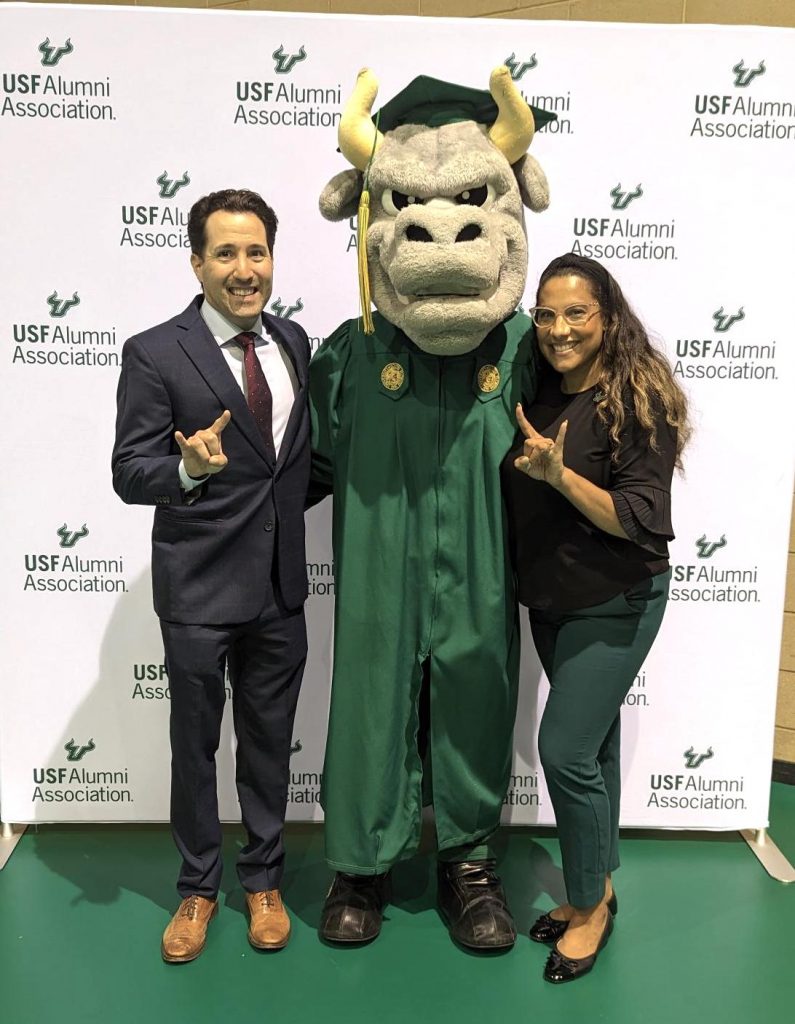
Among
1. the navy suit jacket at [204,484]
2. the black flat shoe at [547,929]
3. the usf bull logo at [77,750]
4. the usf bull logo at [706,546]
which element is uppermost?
the navy suit jacket at [204,484]

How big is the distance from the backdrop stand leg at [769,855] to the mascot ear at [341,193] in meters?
2.38

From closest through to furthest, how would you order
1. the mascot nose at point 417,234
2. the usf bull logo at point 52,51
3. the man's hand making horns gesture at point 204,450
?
the man's hand making horns gesture at point 204,450 < the mascot nose at point 417,234 < the usf bull logo at point 52,51

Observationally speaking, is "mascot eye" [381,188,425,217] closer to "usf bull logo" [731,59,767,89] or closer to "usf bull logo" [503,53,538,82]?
"usf bull logo" [503,53,538,82]

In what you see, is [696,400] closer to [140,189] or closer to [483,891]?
[483,891]

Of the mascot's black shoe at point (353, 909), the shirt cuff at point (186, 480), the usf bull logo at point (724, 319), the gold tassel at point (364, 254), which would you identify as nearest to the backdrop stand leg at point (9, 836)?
the mascot's black shoe at point (353, 909)

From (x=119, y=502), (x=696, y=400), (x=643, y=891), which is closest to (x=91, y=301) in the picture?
(x=119, y=502)

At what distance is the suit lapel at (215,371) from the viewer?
218 cm

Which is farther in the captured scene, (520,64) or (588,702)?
(520,64)

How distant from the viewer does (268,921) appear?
245 centimetres

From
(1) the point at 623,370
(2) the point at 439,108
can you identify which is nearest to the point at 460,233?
(2) the point at 439,108

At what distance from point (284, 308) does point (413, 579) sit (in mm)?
1028

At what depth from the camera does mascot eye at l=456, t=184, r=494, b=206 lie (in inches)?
83.7

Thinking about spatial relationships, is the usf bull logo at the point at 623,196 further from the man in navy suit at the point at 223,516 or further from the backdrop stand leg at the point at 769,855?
the backdrop stand leg at the point at 769,855

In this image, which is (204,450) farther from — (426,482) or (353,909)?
(353,909)
